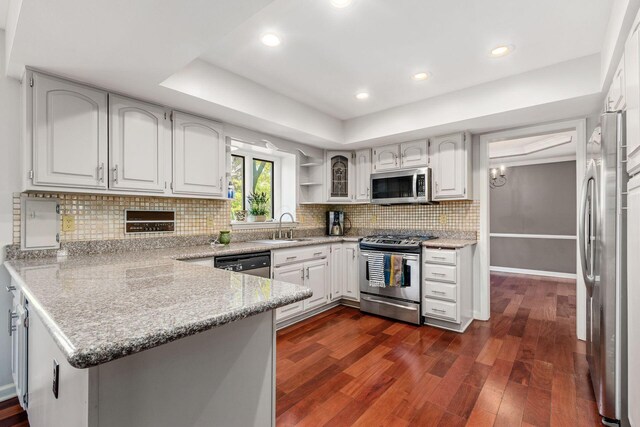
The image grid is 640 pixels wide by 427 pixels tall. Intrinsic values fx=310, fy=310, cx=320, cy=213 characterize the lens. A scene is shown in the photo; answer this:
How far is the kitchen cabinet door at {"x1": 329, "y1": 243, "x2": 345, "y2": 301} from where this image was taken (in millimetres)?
3764

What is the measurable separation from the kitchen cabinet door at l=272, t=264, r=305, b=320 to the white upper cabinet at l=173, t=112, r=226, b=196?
97 centimetres

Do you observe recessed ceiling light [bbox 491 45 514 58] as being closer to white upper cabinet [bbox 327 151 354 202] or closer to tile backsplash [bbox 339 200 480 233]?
tile backsplash [bbox 339 200 480 233]

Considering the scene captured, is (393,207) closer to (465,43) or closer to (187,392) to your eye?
(465,43)

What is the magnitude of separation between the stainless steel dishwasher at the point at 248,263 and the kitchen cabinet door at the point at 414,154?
200cm

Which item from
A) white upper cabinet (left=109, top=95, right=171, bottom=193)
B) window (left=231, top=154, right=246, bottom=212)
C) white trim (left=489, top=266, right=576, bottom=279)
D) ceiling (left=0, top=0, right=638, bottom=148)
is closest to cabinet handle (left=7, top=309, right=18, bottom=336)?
white upper cabinet (left=109, top=95, right=171, bottom=193)

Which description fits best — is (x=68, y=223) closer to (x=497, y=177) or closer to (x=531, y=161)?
(x=497, y=177)

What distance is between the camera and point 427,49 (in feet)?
7.52

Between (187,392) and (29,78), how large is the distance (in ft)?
7.16

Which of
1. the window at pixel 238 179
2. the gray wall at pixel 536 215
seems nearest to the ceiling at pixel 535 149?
the gray wall at pixel 536 215

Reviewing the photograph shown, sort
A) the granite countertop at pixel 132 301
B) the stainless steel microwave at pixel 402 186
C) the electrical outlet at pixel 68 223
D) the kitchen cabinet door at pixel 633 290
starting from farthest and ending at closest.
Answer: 1. the stainless steel microwave at pixel 402 186
2. the electrical outlet at pixel 68 223
3. the kitchen cabinet door at pixel 633 290
4. the granite countertop at pixel 132 301

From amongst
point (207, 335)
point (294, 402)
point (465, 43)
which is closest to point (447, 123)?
point (465, 43)

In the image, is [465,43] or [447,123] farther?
[447,123]

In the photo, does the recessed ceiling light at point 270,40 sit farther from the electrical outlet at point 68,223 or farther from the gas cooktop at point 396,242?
the gas cooktop at point 396,242

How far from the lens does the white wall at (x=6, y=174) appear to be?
200 cm
